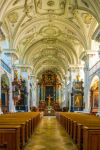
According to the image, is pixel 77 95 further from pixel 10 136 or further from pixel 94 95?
pixel 10 136

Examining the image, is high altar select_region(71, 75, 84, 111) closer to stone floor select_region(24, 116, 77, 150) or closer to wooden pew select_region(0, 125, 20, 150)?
stone floor select_region(24, 116, 77, 150)

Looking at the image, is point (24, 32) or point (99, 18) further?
point (24, 32)

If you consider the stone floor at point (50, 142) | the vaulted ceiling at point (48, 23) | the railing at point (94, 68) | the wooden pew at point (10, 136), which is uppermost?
the vaulted ceiling at point (48, 23)

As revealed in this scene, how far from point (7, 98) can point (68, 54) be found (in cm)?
920

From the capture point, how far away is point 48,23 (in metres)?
20.7

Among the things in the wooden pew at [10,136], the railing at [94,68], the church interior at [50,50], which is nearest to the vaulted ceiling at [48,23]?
the church interior at [50,50]

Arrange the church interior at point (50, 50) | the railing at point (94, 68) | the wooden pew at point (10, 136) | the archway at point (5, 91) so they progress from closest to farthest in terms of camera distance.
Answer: the wooden pew at point (10, 136)
the church interior at point (50, 50)
the railing at point (94, 68)
the archway at point (5, 91)

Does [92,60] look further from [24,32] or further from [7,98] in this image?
[7,98]

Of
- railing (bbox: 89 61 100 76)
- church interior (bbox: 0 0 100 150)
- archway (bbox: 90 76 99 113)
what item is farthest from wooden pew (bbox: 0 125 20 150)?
archway (bbox: 90 76 99 113)

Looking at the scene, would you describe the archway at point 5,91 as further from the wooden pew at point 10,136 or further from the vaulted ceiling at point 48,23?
the wooden pew at point 10,136

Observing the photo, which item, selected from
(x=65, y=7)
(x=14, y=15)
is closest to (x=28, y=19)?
(x=14, y=15)

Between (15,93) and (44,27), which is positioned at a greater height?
(44,27)

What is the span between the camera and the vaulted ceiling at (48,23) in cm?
1524

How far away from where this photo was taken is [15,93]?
754 inches
